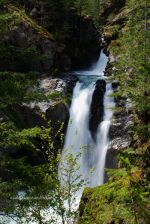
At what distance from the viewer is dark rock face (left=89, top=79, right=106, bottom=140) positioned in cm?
2953

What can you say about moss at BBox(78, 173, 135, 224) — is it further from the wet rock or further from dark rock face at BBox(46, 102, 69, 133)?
the wet rock

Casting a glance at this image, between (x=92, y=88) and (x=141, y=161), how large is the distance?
51.3 ft

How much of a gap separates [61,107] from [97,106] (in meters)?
3.01

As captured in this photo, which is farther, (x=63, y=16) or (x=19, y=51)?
(x=63, y=16)

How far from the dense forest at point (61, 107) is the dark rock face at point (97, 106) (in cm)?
18

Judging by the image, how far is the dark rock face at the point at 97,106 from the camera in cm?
2953

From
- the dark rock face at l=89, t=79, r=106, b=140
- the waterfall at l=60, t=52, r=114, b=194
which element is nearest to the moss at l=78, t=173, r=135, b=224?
the waterfall at l=60, t=52, r=114, b=194

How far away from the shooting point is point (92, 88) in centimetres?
3134

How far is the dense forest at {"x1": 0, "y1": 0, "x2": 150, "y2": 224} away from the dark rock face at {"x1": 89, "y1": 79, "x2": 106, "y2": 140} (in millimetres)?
176

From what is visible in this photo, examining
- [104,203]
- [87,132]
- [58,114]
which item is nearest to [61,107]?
[58,114]

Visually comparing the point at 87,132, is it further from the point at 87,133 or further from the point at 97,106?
the point at 97,106

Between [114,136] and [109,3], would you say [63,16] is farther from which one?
[114,136]

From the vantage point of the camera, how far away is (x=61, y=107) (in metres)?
29.5

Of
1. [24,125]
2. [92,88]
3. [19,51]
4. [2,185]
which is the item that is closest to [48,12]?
[92,88]
